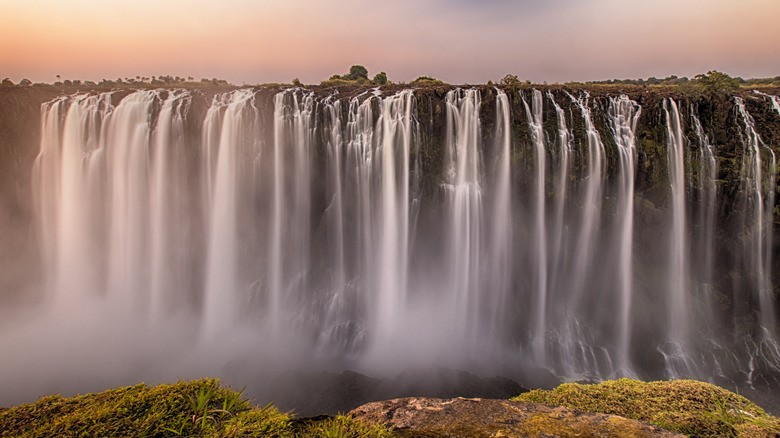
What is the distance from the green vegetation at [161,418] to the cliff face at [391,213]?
11.1 meters

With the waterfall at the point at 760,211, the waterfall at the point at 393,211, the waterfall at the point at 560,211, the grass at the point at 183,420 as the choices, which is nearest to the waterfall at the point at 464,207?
the waterfall at the point at 393,211

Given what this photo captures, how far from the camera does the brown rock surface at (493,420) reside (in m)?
2.75

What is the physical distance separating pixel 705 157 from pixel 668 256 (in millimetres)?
4099

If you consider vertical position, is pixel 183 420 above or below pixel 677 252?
below

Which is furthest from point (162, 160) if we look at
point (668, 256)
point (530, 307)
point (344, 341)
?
point (668, 256)

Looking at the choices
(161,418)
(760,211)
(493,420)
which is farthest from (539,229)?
(161,418)

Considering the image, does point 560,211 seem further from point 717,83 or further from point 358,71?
point 358,71

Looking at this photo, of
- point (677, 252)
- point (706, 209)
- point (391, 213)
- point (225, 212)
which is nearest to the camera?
point (706, 209)

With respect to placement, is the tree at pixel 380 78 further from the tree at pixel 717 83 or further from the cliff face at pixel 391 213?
the tree at pixel 717 83

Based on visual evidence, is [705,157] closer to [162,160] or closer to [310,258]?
[310,258]

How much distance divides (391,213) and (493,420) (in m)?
11.7

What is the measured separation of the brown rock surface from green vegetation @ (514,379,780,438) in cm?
93

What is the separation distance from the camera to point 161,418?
95.3 inches

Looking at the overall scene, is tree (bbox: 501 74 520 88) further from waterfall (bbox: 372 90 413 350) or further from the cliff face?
waterfall (bbox: 372 90 413 350)
